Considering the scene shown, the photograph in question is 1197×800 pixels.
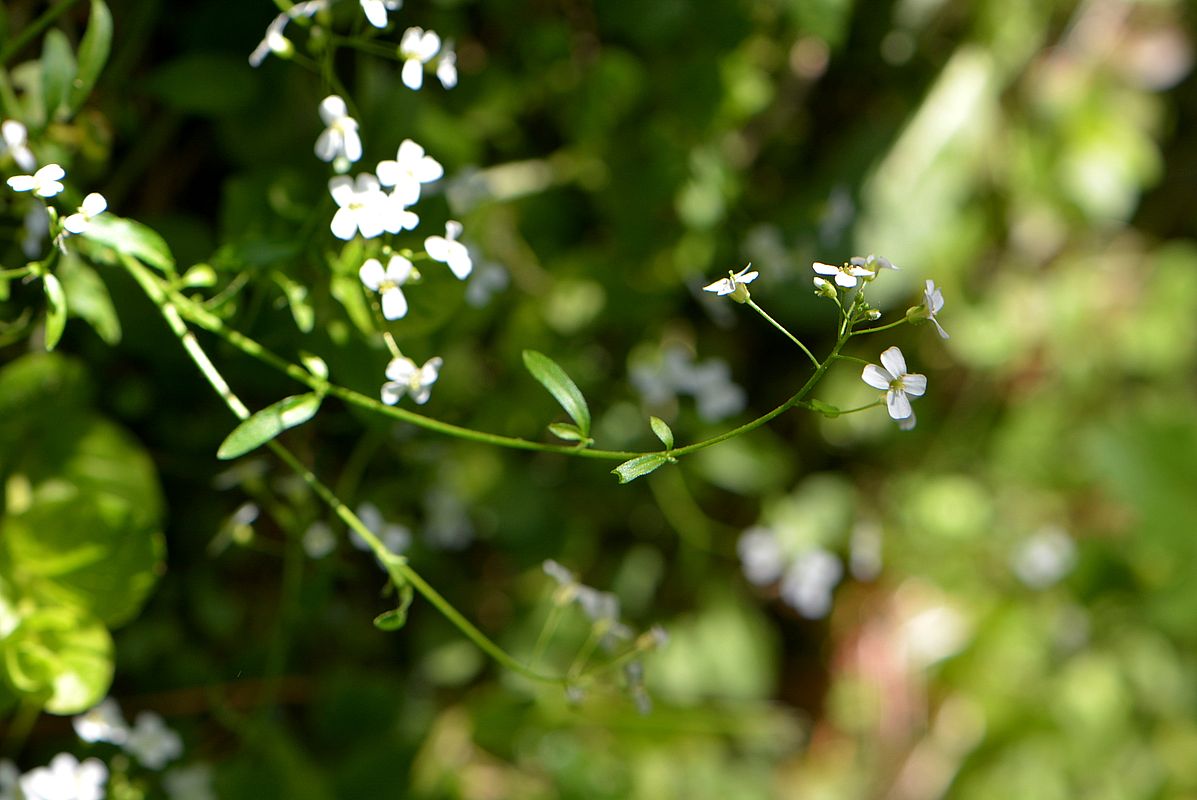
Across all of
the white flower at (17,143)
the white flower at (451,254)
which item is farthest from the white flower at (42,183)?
the white flower at (451,254)

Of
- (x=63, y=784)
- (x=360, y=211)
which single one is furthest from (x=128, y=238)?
(x=63, y=784)

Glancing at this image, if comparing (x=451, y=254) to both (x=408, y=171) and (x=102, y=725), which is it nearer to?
(x=408, y=171)

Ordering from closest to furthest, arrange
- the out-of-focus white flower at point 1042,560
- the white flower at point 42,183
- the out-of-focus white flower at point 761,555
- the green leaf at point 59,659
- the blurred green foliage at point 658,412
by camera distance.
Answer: the white flower at point 42,183 → the green leaf at point 59,659 → the blurred green foliage at point 658,412 → the out-of-focus white flower at point 761,555 → the out-of-focus white flower at point 1042,560

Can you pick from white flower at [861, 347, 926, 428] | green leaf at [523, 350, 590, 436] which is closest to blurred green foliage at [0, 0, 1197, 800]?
green leaf at [523, 350, 590, 436]

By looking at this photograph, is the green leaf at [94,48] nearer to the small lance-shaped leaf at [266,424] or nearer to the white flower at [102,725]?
the small lance-shaped leaf at [266,424]

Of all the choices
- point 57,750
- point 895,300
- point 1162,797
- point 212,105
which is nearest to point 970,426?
point 895,300

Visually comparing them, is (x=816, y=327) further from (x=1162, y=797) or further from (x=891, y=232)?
(x=1162, y=797)
